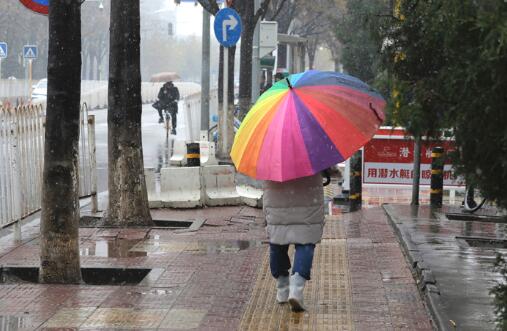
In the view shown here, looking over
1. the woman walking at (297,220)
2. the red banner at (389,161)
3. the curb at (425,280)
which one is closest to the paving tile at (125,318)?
A: the woman walking at (297,220)

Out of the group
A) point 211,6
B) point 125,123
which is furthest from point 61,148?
point 211,6

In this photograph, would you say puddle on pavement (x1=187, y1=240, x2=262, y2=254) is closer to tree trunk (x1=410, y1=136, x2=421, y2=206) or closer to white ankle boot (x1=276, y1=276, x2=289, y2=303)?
white ankle boot (x1=276, y1=276, x2=289, y2=303)

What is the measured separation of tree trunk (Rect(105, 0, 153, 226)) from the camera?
1320 centimetres

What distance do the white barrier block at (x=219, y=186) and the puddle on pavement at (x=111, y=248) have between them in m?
3.81

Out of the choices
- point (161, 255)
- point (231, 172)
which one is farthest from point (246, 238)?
point (231, 172)

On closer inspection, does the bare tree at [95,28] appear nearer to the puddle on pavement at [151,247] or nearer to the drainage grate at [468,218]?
Answer: the drainage grate at [468,218]

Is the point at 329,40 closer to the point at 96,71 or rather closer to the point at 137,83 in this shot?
the point at 137,83

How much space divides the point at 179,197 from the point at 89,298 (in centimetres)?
688

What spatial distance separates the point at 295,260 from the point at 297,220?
1.02ft

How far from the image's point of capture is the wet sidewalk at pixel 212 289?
25.5ft

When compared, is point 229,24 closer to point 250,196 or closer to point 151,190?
point 250,196

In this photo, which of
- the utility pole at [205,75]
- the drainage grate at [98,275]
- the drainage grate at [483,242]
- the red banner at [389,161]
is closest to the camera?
Answer: the drainage grate at [98,275]

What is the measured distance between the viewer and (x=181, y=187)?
51.2 ft

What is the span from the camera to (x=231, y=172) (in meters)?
15.9
